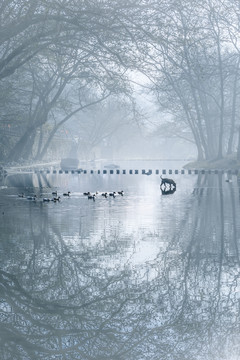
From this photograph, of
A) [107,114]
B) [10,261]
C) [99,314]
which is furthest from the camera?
[107,114]

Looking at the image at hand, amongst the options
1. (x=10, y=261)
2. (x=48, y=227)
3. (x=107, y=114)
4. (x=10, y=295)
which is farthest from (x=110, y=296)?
(x=107, y=114)

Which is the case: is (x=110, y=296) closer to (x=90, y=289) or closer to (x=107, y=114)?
(x=90, y=289)

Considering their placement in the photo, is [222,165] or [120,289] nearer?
[120,289]

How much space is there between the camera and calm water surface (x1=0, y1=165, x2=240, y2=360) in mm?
5453

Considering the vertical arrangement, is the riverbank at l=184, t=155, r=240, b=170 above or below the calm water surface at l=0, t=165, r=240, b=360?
above

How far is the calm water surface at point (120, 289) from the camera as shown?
17.9ft

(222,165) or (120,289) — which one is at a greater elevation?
(222,165)

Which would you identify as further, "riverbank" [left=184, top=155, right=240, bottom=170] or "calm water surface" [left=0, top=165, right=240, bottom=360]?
"riverbank" [left=184, top=155, right=240, bottom=170]

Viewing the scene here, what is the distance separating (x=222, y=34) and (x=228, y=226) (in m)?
39.5

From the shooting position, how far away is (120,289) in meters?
7.48

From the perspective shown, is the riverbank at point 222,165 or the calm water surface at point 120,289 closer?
the calm water surface at point 120,289

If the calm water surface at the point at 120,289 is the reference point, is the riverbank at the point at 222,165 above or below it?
above

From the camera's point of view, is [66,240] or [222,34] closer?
[66,240]

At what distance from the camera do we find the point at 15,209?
729 inches
